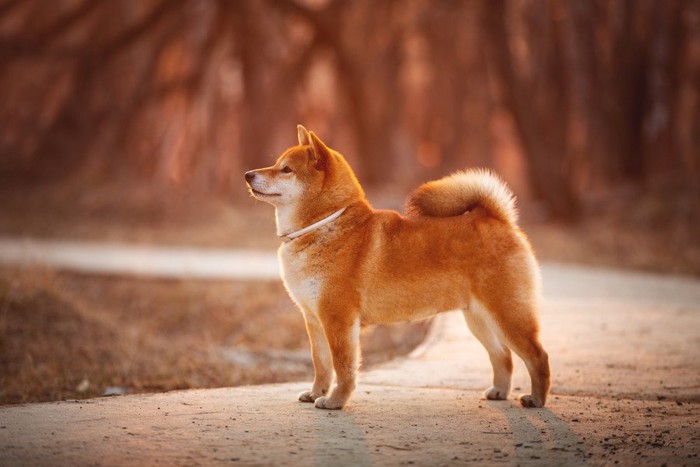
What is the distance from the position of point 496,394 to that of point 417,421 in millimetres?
886

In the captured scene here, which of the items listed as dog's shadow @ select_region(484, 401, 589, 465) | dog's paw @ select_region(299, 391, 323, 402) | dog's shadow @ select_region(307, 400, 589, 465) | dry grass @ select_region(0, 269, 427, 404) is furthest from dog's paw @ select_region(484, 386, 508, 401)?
dry grass @ select_region(0, 269, 427, 404)

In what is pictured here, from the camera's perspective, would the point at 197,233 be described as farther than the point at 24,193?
No

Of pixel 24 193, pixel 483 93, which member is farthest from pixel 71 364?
pixel 483 93

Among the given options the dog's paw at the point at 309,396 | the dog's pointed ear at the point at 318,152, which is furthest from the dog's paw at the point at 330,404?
the dog's pointed ear at the point at 318,152

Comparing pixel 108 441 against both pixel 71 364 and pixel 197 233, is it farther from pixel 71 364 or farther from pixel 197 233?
pixel 197 233

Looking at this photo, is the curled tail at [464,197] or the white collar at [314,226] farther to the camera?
the curled tail at [464,197]

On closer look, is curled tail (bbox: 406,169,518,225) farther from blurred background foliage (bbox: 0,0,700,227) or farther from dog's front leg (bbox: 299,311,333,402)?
blurred background foliage (bbox: 0,0,700,227)

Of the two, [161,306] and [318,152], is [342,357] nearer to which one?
[318,152]

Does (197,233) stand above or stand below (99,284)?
above

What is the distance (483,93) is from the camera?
30688 millimetres

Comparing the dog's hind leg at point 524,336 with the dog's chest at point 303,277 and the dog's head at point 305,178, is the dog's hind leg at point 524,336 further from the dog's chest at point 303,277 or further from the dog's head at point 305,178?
the dog's head at point 305,178

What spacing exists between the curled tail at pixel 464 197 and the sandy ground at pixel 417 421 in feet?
3.73

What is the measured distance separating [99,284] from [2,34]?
11539 millimetres

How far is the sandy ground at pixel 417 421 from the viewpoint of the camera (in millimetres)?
3918
